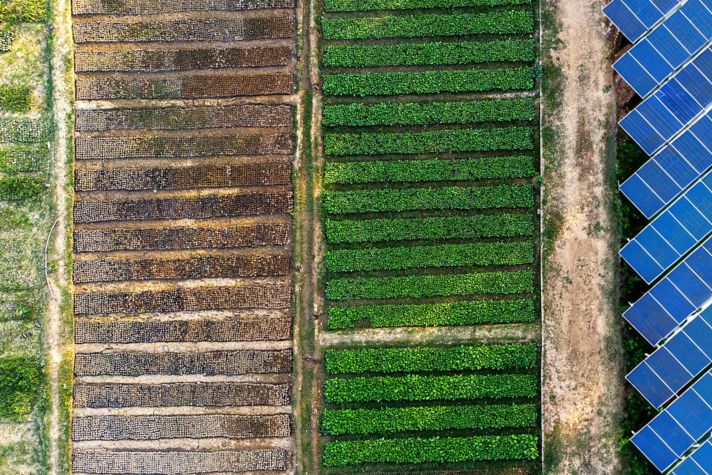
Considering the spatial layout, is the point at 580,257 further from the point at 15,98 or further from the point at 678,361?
the point at 15,98

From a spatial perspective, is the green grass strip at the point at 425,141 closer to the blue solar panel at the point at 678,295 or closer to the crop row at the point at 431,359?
the blue solar panel at the point at 678,295

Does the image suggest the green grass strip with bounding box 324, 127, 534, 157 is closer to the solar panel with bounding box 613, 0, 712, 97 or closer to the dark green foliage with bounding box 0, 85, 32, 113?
the solar panel with bounding box 613, 0, 712, 97

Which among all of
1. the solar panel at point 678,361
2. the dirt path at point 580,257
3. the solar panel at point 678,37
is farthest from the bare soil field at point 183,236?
the solar panel at point 678,37

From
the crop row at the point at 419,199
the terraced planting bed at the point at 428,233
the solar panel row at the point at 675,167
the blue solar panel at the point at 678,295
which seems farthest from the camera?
the crop row at the point at 419,199

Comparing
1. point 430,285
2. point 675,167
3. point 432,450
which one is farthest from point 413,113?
point 432,450

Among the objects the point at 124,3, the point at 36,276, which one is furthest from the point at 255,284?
the point at 124,3

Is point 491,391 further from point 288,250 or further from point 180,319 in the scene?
point 180,319
